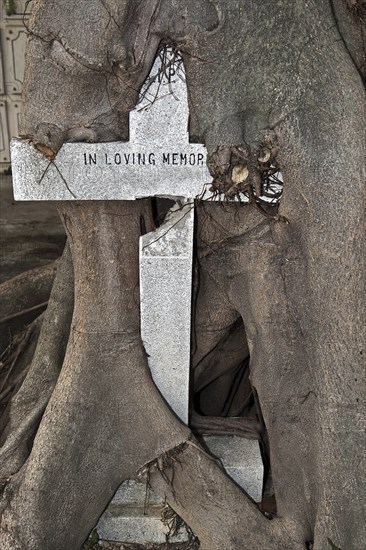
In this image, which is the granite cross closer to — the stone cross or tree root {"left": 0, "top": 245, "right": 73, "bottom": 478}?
the stone cross

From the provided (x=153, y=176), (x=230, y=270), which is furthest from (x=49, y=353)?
(x=153, y=176)

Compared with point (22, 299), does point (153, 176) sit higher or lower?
higher

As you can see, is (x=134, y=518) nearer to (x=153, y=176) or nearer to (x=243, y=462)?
(x=243, y=462)

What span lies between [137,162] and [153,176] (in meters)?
0.06

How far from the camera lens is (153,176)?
183 centimetres

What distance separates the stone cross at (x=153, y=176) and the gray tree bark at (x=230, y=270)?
0.14 feet

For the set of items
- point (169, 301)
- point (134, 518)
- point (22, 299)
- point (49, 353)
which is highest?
point (169, 301)

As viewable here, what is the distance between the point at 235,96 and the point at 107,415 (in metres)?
1.10

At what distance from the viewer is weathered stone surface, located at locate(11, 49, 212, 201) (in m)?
1.78

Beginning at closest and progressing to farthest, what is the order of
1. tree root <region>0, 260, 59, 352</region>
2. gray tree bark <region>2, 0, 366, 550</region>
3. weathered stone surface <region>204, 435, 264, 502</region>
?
gray tree bark <region>2, 0, 366, 550</region> < weathered stone surface <region>204, 435, 264, 502</region> < tree root <region>0, 260, 59, 352</region>

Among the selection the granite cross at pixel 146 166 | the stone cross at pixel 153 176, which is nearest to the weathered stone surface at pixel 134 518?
the stone cross at pixel 153 176

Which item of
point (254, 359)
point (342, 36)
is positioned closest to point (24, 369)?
point (254, 359)

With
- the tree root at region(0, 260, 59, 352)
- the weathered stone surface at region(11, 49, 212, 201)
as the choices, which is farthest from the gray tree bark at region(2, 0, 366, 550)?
the tree root at region(0, 260, 59, 352)

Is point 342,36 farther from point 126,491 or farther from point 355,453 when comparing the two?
point 126,491
